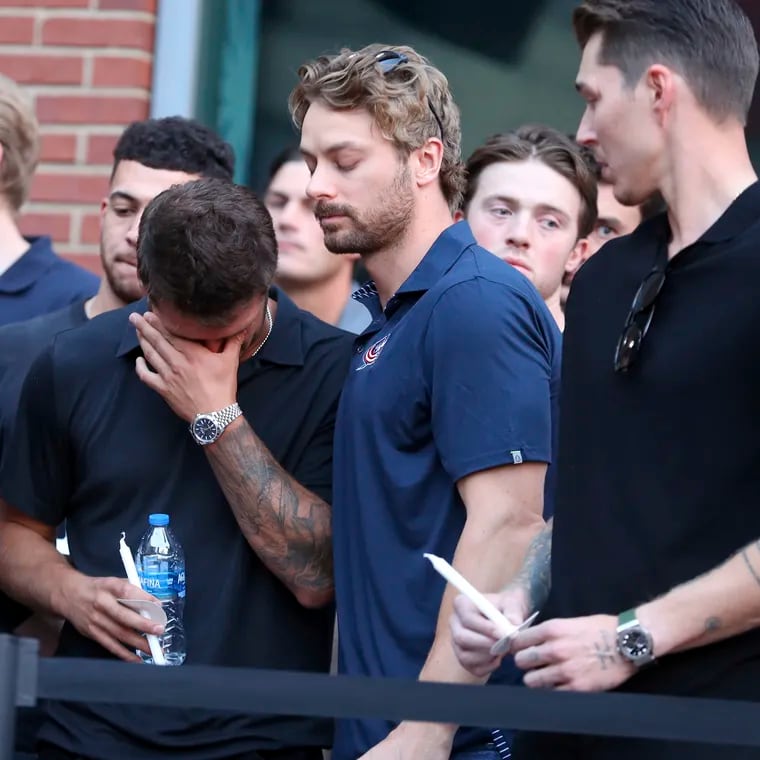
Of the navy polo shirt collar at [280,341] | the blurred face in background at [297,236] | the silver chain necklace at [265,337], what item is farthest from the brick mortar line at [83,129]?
the silver chain necklace at [265,337]

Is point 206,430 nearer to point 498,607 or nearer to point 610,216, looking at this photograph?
point 498,607

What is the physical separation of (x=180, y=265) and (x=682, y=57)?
42.0 inches

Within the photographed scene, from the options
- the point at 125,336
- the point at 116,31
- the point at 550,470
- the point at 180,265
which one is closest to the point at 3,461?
the point at 125,336

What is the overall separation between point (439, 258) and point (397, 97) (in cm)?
35

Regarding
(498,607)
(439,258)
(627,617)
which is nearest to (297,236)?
(439,258)

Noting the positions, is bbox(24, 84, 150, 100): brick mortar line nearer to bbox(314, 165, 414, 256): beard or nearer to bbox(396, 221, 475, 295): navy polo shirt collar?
bbox(314, 165, 414, 256): beard

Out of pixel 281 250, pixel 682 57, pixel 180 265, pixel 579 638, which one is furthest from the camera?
pixel 281 250

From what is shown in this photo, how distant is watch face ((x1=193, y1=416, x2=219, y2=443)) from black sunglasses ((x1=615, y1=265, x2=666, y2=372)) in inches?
36.9

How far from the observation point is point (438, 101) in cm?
339

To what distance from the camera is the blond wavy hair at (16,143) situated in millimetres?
4691

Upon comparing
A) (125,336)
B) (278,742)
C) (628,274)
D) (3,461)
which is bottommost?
(278,742)

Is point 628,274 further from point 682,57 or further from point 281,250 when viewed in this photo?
point 281,250

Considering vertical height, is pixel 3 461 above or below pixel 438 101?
below

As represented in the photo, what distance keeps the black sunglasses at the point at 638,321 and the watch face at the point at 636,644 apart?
0.42 metres
